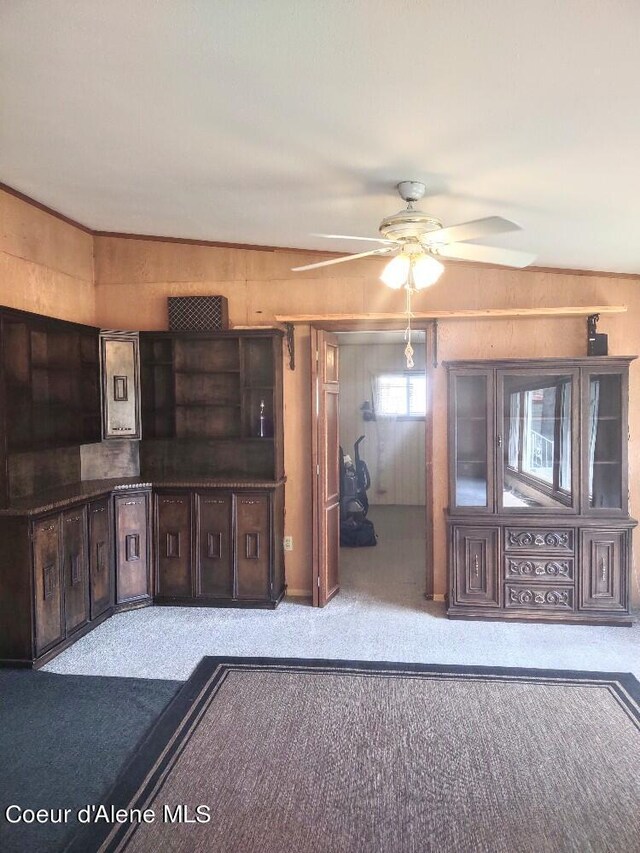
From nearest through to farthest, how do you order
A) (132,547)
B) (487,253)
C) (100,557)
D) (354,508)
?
(487,253) → (100,557) → (132,547) → (354,508)

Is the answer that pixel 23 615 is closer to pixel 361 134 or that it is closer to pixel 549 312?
pixel 361 134

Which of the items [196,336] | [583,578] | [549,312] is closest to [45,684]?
[196,336]

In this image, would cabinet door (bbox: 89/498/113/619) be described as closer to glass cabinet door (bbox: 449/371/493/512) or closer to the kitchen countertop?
the kitchen countertop

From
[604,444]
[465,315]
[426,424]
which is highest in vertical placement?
[465,315]

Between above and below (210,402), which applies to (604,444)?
below

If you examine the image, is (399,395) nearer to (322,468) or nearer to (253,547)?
(322,468)

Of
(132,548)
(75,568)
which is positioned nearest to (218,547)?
(132,548)

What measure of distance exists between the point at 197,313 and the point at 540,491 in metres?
3.00

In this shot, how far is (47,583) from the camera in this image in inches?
145

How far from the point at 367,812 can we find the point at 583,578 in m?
2.60

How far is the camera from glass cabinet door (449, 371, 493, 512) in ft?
14.4

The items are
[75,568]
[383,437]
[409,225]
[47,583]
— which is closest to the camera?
[409,225]

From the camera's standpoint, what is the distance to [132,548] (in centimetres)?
462

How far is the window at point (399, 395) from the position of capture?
8953mm
